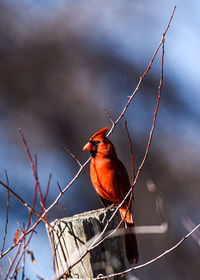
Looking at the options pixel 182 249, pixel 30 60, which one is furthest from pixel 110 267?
pixel 30 60

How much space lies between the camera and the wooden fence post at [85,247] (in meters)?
2.31

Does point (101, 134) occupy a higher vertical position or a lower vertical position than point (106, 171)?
higher

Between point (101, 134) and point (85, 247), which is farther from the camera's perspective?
point (101, 134)

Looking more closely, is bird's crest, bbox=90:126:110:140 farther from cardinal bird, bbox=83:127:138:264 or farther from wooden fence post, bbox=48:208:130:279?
wooden fence post, bbox=48:208:130:279

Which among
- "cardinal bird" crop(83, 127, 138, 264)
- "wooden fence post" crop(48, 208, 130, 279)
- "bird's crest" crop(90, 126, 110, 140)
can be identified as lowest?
"wooden fence post" crop(48, 208, 130, 279)

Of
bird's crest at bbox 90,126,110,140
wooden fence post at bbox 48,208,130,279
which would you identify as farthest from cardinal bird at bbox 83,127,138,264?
wooden fence post at bbox 48,208,130,279

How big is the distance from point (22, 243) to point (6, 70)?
5.31 metres

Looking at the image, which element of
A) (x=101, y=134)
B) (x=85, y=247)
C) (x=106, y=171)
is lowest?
(x=85, y=247)

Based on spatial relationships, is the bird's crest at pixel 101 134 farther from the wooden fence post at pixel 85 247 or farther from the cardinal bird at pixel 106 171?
the wooden fence post at pixel 85 247

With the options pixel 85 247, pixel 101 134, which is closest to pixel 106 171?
pixel 101 134

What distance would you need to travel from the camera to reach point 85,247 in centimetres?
229

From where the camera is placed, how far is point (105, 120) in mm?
6648

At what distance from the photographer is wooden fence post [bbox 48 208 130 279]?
7.59ft

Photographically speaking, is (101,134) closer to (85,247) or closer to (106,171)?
(106,171)
